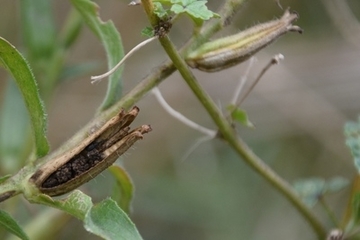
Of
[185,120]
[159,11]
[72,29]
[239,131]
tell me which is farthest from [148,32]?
[239,131]

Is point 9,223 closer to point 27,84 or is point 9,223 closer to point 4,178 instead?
point 4,178

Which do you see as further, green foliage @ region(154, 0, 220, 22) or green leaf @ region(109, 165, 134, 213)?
green leaf @ region(109, 165, 134, 213)

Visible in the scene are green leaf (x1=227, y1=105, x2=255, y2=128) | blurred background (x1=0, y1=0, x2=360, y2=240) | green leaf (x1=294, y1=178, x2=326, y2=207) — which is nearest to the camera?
green leaf (x1=227, y1=105, x2=255, y2=128)

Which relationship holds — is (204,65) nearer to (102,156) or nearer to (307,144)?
(102,156)

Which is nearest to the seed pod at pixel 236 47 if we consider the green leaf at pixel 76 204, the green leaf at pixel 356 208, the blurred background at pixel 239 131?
the green leaf at pixel 76 204

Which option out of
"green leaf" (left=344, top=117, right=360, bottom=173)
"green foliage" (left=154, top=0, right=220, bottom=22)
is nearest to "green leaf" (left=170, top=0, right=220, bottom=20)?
"green foliage" (left=154, top=0, right=220, bottom=22)

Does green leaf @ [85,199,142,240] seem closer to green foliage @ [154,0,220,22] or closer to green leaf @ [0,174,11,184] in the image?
green leaf @ [0,174,11,184]

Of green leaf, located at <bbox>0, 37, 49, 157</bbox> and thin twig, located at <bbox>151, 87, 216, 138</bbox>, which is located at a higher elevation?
green leaf, located at <bbox>0, 37, 49, 157</bbox>
